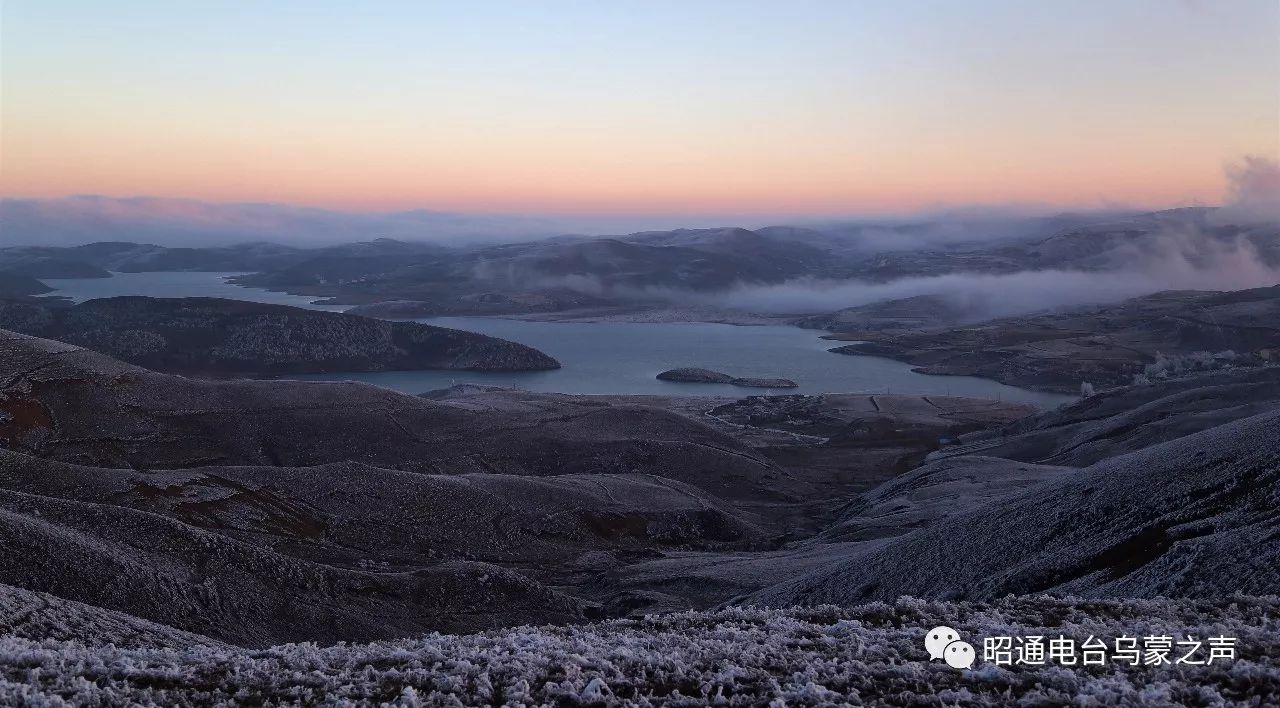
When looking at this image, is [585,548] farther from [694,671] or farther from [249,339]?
[249,339]

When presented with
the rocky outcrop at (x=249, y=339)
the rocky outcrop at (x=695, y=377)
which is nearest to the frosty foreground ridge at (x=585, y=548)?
the rocky outcrop at (x=695, y=377)

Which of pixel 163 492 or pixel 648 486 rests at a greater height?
pixel 163 492

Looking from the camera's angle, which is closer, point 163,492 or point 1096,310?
point 163,492

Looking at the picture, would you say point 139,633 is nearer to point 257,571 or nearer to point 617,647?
point 257,571

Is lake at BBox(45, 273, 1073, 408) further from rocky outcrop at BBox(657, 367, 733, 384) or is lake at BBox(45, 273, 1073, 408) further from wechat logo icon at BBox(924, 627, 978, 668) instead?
wechat logo icon at BBox(924, 627, 978, 668)

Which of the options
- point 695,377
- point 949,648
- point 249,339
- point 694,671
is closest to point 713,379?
point 695,377

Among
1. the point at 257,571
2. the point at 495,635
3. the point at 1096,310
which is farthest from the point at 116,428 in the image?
the point at 1096,310

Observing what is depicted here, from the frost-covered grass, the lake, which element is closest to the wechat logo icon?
the frost-covered grass
